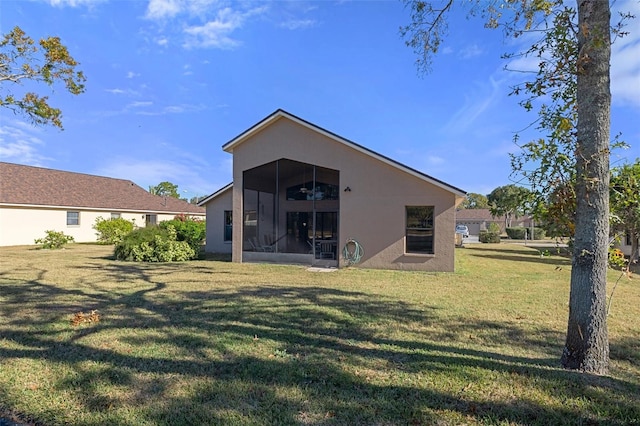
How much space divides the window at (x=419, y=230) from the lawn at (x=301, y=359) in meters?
4.37

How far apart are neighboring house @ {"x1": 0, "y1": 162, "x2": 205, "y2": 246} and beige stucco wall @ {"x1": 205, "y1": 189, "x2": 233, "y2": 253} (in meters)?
12.8

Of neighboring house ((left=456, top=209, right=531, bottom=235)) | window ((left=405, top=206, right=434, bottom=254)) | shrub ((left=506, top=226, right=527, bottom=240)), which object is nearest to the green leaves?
window ((left=405, top=206, right=434, bottom=254))

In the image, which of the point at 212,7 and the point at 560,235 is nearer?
the point at 560,235

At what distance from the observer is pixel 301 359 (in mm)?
4230

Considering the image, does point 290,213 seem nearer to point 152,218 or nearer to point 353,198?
point 353,198

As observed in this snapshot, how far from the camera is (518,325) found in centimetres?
592

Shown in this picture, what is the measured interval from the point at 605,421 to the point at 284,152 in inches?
521

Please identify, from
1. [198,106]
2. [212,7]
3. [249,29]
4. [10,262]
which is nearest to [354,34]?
[249,29]

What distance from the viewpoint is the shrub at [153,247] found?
15.1m

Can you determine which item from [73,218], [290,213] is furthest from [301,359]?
[73,218]

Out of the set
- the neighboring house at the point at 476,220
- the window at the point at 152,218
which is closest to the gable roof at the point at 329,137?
the window at the point at 152,218

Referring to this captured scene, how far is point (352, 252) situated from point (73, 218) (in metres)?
23.8

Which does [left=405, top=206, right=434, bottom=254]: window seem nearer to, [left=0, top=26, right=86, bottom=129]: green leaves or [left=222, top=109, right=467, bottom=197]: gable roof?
[left=222, top=109, right=467, bottom=197]: gable roof

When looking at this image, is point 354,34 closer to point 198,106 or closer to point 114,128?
point 198,106
